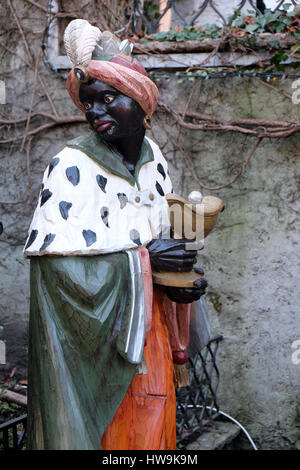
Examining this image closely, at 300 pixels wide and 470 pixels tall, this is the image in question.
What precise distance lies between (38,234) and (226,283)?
212 centimetres

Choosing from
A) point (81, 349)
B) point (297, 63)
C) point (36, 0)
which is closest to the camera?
point (81, 349)

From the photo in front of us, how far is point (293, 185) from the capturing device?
3809mm

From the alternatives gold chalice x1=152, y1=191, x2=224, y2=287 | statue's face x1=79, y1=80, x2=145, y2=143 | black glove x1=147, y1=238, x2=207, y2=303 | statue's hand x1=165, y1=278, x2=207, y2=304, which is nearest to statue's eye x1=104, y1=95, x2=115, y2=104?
statue's face x1=79, y1=80, x2=145, y2=143

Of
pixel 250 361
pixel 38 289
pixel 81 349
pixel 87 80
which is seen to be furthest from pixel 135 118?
pixel 250 361

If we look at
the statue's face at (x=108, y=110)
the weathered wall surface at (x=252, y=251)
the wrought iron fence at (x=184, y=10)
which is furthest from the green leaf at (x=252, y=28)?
the statue's face at (x=108, y=110)

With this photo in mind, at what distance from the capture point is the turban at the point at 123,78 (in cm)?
211

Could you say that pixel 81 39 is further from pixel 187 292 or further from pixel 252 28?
pixel 252 28

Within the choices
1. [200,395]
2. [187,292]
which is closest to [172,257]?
[187,292]

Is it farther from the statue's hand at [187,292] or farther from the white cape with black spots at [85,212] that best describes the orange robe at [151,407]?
the white cape with black spots at [85,212]

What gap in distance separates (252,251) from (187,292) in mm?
1711

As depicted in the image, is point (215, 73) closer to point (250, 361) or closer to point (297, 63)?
point (297, 63)

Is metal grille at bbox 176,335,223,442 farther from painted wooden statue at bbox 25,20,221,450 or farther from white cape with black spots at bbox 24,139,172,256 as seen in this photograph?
white cape with black spots at bbox 24,139,172,256

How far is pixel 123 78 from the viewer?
6.97ft

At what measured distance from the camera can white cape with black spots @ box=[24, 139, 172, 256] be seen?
205 cm
